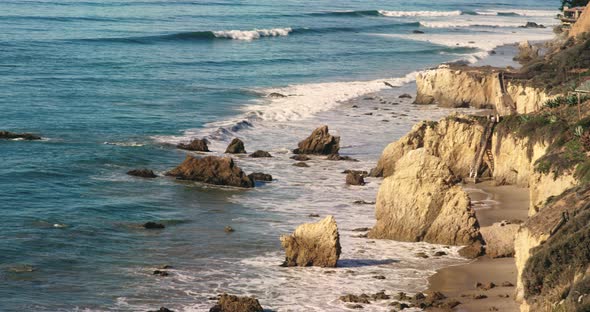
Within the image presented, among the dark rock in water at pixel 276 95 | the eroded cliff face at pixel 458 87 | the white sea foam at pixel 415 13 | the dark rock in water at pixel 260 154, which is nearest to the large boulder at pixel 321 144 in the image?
the dark rock in water at pixel 260 154

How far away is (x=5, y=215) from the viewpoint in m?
29.9

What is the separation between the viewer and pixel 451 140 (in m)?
35.4

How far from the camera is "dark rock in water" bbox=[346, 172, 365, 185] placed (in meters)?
35.4

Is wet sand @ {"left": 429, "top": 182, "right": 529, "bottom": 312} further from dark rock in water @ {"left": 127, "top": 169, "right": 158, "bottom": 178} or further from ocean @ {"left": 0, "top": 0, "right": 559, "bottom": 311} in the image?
dark rock in water @ {"left": 127, "top": 169, "right": 158, "bottom": 178}

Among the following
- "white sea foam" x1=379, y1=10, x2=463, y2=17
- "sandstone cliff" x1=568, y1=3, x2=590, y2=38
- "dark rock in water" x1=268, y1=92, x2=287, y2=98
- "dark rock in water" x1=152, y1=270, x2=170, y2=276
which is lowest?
"white sea foam" x1=379, y1=10, x2=463, y2=17

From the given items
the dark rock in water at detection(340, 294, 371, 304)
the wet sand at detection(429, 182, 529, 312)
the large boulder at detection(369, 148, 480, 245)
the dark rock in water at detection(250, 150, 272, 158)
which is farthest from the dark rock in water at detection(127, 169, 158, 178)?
the dark rock in water at detection(340, 294, 371, 304)

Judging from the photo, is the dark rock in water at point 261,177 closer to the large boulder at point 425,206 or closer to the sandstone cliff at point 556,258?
the large boulder at point 425,206

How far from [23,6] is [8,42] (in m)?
28.9

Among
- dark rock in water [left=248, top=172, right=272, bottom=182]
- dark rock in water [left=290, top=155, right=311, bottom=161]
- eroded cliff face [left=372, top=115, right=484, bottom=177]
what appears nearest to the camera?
eroded cliff face [left=372, top=115, right=484, bottom=177]

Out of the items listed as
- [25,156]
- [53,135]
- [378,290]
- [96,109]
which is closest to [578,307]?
[378,290]

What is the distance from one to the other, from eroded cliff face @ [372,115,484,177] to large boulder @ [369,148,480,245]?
25.1ft

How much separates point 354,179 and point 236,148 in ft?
23.1

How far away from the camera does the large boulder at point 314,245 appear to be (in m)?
25.0

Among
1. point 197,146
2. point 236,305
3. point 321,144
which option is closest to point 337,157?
point 321,144
